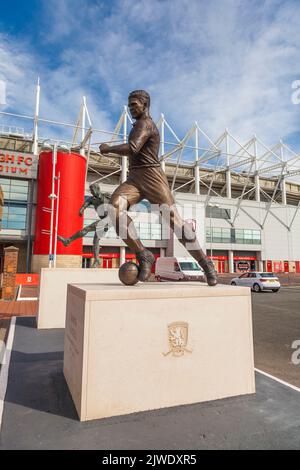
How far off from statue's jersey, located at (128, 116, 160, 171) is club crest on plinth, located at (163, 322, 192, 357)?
2092 mm

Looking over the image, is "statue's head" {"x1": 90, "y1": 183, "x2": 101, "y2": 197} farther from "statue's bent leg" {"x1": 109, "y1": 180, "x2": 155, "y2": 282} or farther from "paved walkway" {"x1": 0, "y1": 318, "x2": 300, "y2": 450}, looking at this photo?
"paved walkway" {"x1": 0, "y1": 318, "x2": 300, "y2": 450}

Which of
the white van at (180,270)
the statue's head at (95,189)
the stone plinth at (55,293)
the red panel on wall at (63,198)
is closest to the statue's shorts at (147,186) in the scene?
the stone plinth at (55,293)

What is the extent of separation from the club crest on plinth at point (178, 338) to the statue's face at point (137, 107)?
2.74 meters

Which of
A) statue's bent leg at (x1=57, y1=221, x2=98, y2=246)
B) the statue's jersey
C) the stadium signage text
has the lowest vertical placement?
statue's bent leg at (x1=57, y1=221, x2=98, y2=246)

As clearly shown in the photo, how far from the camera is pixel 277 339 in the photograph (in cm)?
670

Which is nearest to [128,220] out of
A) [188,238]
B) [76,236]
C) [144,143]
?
[188,238]

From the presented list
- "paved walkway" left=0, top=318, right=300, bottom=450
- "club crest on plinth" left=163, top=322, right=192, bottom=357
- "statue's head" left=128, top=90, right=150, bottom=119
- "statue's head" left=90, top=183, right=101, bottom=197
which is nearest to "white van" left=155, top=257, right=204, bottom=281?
"statue's head" left=90, top=183, right=101, bottom=197

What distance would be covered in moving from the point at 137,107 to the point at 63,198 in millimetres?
25291

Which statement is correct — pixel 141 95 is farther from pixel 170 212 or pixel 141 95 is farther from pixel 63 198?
pixel 63 198

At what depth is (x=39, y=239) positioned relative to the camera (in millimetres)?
27250

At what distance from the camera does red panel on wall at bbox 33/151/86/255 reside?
1069 inches

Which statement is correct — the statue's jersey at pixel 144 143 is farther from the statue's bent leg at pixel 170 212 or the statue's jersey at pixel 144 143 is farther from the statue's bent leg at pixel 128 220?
the statue's bent leg at pixel 128 220

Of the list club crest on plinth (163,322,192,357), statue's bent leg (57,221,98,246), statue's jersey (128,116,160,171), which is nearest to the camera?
club crest on plinth (163,322,192,357)
